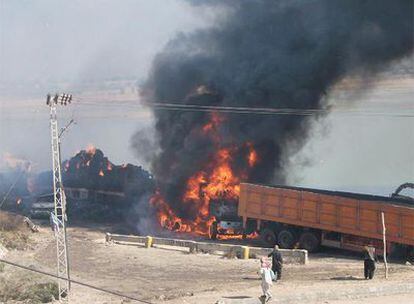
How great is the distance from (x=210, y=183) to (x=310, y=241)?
14.0m

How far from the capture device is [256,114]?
46188 millimetres

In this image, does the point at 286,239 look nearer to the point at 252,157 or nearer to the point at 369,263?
the point at 369,263

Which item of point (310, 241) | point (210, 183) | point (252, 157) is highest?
point (252, 157)

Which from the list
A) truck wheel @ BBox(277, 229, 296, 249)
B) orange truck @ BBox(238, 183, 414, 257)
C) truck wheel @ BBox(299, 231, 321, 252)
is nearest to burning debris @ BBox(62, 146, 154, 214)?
orange truck @ BBox(238, 183, 414, 257)

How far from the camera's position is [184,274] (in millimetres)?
26000

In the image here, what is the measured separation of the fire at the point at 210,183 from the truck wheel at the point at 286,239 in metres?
8.99

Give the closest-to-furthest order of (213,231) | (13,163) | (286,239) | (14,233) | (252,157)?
1. (286,239)
2. (14,233)
3. (213,231)
4. (252,157)
5. (13,163)

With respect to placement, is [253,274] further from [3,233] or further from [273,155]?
[273,155]

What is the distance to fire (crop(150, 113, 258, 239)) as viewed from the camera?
4297 centimetres

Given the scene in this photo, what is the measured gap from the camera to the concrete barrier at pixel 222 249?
28.2 metres

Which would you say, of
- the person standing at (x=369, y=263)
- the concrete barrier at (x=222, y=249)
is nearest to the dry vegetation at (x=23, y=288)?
the concrete barrier at (x=222, y=249)

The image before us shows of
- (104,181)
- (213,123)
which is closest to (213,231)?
(213,123)

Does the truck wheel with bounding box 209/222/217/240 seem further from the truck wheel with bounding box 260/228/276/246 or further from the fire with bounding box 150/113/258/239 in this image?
the fire with bounding box 150/113/258/239

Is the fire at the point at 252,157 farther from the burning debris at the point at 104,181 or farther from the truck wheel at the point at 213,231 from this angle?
the burning debris at the point at 104,181
